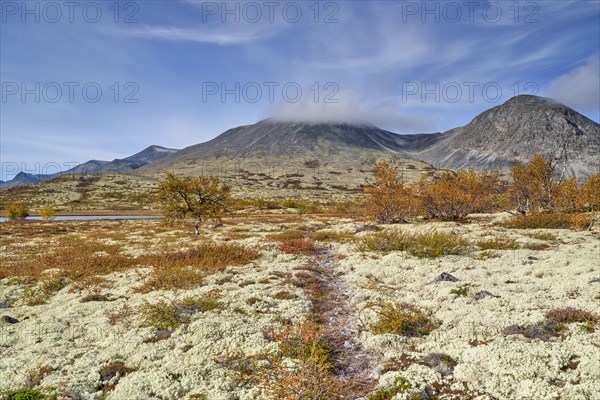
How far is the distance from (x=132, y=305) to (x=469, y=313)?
40.6 feet

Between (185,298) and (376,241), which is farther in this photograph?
(376,241)

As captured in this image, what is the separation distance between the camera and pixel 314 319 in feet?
37.3

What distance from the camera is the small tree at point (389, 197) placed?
41250mm

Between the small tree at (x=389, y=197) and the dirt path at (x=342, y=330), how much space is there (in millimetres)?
24964

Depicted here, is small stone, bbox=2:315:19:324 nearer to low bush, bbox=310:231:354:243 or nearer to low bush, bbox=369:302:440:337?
low bush, bbox=369:302:440:337

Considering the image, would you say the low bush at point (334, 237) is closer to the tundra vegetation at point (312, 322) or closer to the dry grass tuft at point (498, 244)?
the tundra vegetation at point (312, 322)

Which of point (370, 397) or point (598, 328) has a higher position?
point (598, 328)

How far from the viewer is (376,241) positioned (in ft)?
74.4

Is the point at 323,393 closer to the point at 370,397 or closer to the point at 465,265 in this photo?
the point at 370,397

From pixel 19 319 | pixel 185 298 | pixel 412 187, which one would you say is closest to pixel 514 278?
pixel 185 298

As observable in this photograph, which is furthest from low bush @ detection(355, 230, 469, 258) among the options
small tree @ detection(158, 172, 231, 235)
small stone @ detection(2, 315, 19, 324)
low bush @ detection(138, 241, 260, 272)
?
small tree @ detection(158, 172, 231, 235)

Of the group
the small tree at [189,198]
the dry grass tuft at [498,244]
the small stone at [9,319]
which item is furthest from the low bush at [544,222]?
the small stone at [9,319]

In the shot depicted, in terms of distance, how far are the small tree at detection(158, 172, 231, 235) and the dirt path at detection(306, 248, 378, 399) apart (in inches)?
882

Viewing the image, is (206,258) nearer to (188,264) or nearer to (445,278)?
(188,264)
